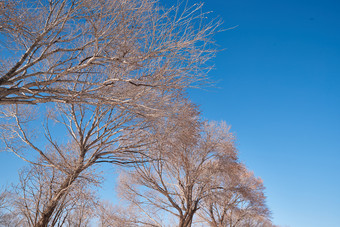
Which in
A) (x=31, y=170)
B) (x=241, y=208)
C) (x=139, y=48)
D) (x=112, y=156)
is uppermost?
(x=241, y=208)

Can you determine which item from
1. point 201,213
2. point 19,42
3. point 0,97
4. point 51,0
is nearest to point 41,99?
point 0,97

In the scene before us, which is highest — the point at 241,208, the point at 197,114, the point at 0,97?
the point at 197,114

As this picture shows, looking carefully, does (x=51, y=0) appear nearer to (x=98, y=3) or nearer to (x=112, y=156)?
(x=98, y=3)

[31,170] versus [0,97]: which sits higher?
[0,97]

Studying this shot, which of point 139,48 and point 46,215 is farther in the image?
point 46,215

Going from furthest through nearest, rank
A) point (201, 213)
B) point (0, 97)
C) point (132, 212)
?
point (201, 213), point (132, 212), point (0, 97)

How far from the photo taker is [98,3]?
481 centimetres

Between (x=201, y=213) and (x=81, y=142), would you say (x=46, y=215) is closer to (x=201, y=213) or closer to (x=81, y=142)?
(x=81, y=142)

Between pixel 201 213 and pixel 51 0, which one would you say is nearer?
pixel 51 0

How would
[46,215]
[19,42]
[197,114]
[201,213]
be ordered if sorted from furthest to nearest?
[201,213], [197,114], [46,215], [19,42]

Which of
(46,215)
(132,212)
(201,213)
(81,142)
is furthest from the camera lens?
(201,213)

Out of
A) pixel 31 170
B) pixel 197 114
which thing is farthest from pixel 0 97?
pixel 197 114

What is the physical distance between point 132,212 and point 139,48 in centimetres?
939

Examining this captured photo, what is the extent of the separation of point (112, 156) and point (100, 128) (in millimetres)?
949
